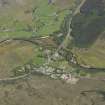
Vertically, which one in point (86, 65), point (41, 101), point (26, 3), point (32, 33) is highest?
point (26, 3)

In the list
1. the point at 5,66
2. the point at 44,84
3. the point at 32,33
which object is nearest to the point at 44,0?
the point at 32,33

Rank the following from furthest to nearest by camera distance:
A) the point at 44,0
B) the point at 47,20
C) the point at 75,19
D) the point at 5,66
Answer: the point at 44,0, the point at 47,20, the point at 75,19, the point at 5,66

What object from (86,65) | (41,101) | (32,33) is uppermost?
(32,33)

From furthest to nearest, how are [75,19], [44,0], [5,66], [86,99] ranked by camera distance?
1. [44,0]
2. [75,19]
3. [5,66]
4. [86,99]

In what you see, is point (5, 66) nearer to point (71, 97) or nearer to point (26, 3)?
point (71, 97)

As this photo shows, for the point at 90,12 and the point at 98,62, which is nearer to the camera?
the point at 98,62

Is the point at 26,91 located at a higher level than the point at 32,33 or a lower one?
lower

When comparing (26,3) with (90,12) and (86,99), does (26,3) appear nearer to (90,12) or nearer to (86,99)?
(90,12)

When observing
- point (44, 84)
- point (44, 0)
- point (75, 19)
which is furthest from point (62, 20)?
point (44, 84)

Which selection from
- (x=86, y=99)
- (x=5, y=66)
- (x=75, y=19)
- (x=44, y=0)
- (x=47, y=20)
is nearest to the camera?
(x=86, y=99)
